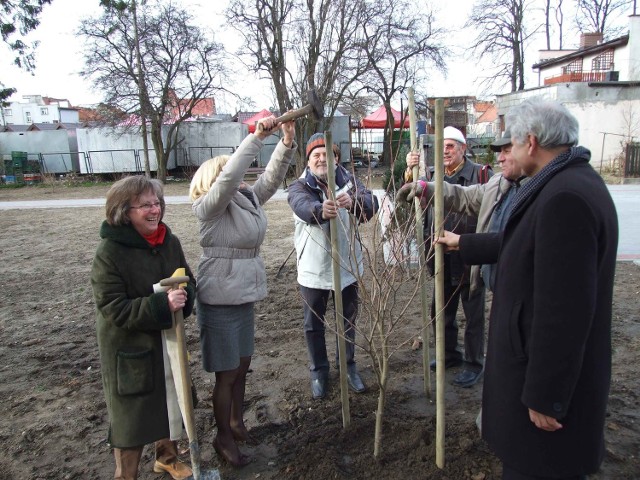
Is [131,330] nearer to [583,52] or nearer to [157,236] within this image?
[157,236]

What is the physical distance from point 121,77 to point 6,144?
11.0m

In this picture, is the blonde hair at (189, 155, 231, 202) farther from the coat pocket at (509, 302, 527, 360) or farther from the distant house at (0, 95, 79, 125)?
the distant house at (0, 95, 79, 125)

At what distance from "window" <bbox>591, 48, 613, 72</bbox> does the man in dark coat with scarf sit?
33349 mm

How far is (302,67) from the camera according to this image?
2161 cm

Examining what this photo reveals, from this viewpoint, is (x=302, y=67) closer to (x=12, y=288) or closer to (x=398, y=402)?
(x=12, y=288)

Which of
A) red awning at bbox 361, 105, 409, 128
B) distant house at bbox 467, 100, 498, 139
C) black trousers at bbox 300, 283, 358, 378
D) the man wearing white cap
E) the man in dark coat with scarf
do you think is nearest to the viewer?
the man in dark coat with scarf

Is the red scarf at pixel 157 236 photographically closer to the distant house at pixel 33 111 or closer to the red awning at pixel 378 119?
the red awning at pixel 378 119

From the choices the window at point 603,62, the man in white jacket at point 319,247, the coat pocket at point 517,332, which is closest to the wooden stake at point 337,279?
the man in white jacket at point 319,247

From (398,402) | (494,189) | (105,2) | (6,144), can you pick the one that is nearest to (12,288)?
(398,402)

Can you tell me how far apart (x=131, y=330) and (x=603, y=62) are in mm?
34524

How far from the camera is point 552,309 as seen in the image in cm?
150

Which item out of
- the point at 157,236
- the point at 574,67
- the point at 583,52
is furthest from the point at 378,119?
the point at 157,236

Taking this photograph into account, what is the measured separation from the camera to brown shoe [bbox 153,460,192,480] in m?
2.58

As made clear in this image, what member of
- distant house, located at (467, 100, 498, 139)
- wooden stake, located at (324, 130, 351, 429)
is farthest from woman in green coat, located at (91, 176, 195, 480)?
distant house, located at (467, 100, 498, 139)
